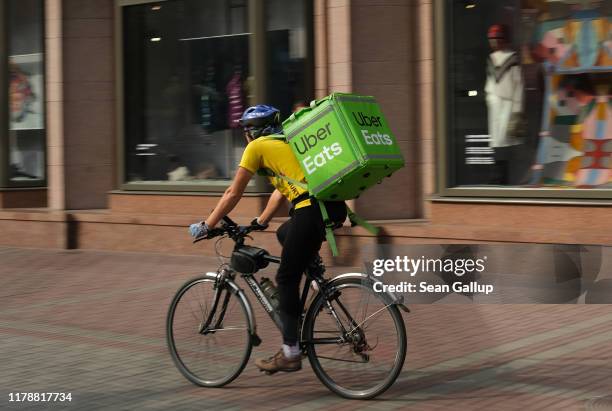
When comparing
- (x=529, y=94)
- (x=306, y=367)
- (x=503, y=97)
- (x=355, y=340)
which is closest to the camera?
(x=355, y=340)

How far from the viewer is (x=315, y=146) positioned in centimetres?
635

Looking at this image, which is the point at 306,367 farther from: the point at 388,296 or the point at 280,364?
the point at 388,296

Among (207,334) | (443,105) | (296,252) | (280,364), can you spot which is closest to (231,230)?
(296,252)

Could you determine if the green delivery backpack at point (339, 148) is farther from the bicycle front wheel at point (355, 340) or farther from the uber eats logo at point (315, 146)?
the bicycle front wheel at point (355, 340)

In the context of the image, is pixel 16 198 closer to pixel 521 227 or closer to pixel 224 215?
pixel 521 227

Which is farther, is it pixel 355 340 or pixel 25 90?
pixel 25 90

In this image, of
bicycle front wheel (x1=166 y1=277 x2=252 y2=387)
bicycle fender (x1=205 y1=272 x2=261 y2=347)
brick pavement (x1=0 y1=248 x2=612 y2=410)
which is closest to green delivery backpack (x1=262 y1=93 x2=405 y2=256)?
bicycle fender (x1=205 y1=272 x2=261 y2=347)

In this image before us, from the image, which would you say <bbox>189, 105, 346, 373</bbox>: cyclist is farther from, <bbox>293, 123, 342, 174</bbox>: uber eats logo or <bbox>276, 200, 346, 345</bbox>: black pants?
<bbox>293, 123, 342, 174</bbox>: uber eats logo

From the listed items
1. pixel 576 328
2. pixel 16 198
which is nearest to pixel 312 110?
pixel 576 328

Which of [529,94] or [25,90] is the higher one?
[25,90]

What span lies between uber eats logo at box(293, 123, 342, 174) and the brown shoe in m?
1.16

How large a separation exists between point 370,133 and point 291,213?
2.32 feet

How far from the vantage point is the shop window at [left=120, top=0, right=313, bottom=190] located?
1373cm

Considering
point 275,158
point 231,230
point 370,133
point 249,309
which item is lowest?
point 249,309
